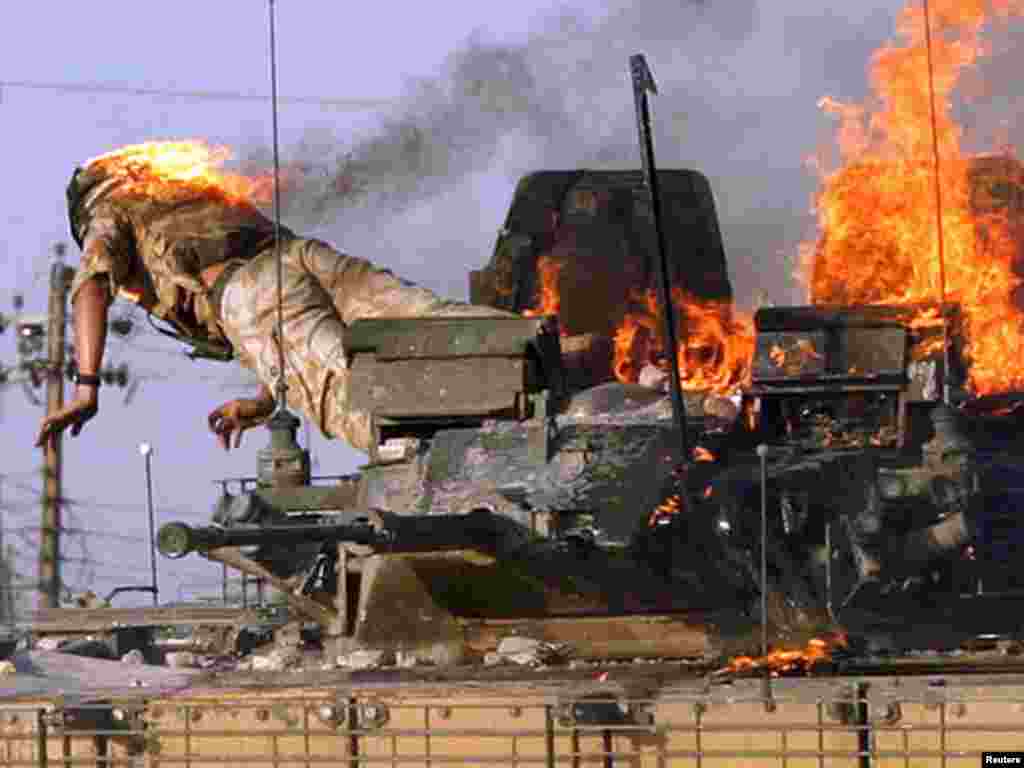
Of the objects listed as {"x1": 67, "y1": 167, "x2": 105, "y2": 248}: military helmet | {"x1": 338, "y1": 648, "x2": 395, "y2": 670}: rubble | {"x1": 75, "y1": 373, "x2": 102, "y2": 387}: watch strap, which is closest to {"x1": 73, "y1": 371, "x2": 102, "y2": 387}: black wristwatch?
{"x1": 75, "y1": 373, "x2": 102, "y2": 387}: watch strap

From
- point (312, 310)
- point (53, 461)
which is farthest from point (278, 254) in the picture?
point (53, 461)

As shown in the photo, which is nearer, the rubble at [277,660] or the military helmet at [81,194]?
the rubble at [277,660]

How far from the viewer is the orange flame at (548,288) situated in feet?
97.8

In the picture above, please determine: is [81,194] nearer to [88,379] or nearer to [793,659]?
[88,379]

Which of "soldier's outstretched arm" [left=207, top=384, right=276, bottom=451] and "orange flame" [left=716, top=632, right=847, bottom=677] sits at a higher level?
"soldier's outstretched arm" [left=207, top=384, right=276, bottom=451]

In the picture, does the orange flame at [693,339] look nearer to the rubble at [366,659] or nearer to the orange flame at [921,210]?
the orange flame at [921,210]

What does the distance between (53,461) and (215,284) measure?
24801 millimetres

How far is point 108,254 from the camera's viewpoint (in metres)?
29.5

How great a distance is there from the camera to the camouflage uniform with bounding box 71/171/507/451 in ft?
95.7

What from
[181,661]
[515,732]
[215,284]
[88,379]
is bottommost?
[515,732]

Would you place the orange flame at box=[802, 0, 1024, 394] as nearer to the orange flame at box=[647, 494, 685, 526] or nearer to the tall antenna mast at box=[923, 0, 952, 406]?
the tall antenna mast at box=[923, 0, 952, 406]

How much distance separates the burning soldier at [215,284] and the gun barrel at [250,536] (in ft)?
16.6

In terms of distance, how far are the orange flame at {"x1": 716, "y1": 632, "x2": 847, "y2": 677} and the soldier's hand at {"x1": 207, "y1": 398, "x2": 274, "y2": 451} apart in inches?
327

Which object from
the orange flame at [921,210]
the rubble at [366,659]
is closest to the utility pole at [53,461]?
the orange flame at [921,210]
